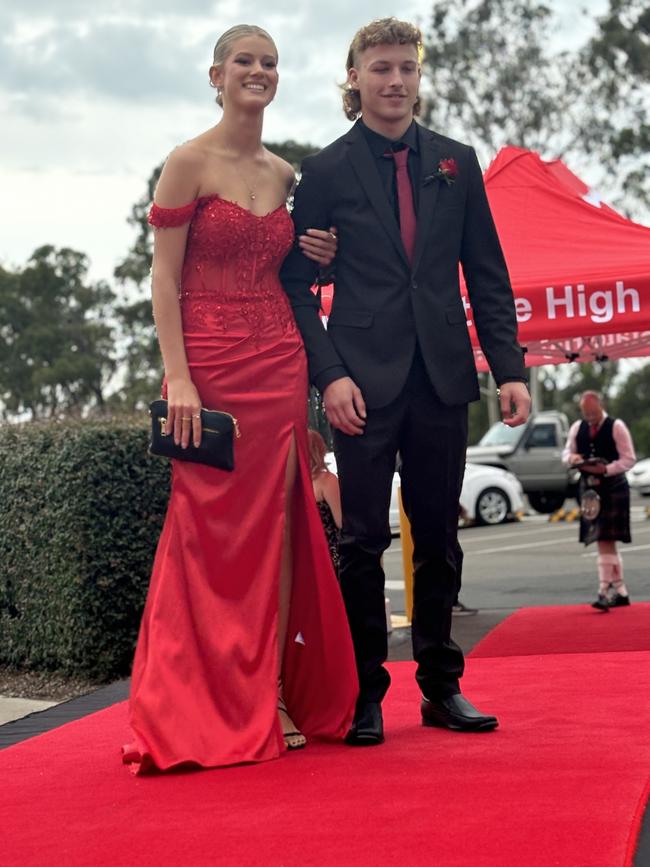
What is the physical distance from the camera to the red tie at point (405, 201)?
4266mm

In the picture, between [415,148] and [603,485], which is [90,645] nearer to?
[415,148]

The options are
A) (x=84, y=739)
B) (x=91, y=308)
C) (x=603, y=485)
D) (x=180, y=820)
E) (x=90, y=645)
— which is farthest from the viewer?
(x=91, y=308)

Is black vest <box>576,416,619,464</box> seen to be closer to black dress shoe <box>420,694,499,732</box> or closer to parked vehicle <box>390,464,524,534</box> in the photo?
black dress shoe <box>420,694,499,732</box>

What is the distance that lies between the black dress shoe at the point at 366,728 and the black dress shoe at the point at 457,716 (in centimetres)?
22

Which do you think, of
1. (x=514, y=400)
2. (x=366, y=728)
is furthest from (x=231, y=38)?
(x=366, y=728)

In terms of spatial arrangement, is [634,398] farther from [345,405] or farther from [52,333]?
[345,405]

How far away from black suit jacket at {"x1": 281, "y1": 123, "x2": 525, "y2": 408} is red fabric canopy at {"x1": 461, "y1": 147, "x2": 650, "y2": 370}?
2.62 m

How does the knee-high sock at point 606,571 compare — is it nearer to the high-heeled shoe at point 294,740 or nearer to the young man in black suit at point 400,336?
the young man in black suit at point 400,336

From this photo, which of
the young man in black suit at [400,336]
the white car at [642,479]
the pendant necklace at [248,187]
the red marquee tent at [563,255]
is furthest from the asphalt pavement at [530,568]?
the white car at [642,479]

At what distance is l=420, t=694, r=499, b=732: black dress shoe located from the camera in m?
4.29

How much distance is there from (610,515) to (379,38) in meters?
5.93

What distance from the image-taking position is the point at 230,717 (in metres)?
4.08

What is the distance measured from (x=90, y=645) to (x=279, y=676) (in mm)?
2764

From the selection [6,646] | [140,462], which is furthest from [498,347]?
[6,646]
